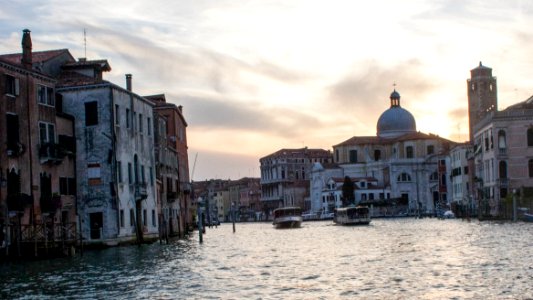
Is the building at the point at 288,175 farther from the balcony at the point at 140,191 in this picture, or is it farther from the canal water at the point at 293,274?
the canal water at the point at 293,274

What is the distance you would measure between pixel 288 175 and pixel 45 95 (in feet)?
350

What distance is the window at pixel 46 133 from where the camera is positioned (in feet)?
114

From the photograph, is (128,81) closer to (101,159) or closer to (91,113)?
(91,113)

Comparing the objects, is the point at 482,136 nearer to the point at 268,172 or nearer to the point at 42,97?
the point at 42,97

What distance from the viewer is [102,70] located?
43062 millimetres

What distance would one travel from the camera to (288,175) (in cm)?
14088

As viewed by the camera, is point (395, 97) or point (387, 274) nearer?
point (387, 274)

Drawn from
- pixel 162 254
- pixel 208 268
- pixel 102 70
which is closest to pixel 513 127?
pixel 102 70

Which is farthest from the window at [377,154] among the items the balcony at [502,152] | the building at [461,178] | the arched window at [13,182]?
the arched window at [13,182]

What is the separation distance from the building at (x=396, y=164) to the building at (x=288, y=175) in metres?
11.3

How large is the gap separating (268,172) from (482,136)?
73.9m

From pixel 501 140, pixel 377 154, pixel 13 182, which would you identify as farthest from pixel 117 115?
pixel 377 154

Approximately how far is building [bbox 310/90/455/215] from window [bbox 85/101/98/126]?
7319 centimetres

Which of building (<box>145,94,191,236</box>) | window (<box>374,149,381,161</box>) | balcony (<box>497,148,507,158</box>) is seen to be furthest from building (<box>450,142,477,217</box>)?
building (<box>145,94,191,236</box>)
